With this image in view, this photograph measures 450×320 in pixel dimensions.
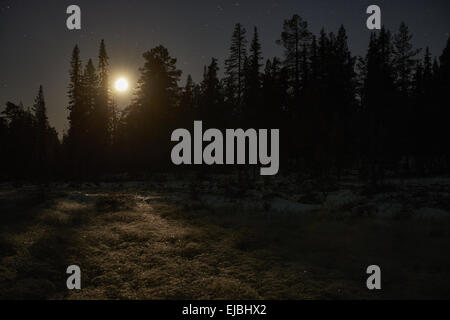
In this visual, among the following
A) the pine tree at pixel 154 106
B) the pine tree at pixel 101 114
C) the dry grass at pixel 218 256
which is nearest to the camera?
the dry grass at pixel 218 256

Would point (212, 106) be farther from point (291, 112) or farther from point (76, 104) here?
point (76, 104)

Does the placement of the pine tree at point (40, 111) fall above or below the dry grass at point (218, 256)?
above

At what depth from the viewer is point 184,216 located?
446 inches

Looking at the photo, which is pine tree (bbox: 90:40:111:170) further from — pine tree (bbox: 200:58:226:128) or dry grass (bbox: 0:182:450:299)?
dry grass (bbox: 0:182:450:299)

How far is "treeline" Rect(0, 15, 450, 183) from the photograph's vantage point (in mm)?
27844

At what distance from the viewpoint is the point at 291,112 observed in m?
30.6

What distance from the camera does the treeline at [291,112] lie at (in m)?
27.8

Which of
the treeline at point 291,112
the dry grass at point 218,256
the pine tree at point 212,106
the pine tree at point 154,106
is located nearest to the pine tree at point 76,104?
the treeline at point 291,112

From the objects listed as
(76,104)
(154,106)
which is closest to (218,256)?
(154,106)

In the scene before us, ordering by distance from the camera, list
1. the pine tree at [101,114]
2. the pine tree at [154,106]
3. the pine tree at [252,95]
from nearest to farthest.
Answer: the pine tree at [252,95]
the pine tree at [154,106]
the pine tree at [101,114]

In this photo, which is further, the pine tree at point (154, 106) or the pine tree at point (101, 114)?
the pine tree at point (101, 114)

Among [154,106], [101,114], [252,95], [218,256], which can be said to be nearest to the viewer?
[218,256]

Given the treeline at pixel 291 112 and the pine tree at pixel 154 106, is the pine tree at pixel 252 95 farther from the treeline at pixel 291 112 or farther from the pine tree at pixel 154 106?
the pine tree at pixel 154 106
